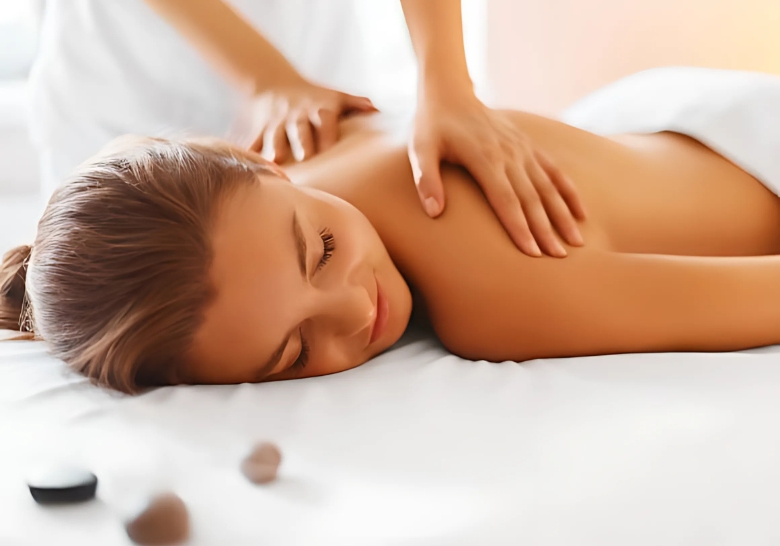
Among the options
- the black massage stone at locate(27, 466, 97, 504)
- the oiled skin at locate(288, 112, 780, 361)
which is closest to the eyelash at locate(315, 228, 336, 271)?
the oiled skin at locate(288, 112, 780, 361)

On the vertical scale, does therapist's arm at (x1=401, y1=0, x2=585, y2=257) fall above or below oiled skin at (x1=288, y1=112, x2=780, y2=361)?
above

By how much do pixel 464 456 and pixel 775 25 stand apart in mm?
1897

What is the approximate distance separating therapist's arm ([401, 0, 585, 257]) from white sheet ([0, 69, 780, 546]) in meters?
0.17

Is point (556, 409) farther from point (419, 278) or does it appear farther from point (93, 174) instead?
point (93, 174)

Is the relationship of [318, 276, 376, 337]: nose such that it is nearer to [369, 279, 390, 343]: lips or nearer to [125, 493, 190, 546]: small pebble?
[369, 279, 390, 343]: lips

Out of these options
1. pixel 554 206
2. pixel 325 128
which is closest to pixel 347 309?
pixel 554 206

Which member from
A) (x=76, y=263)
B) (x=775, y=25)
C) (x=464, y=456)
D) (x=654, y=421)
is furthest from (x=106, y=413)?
(x=775, y=25)

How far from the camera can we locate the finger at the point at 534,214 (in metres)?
0.81

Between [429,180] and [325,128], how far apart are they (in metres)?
0.27

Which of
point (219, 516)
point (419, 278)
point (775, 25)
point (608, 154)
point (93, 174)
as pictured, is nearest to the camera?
point (219, 516)

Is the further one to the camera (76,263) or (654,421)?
(76,263)

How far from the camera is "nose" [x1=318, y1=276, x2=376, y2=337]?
747 millimetres

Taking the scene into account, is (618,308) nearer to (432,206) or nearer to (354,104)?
(432,206)

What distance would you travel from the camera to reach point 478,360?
81cm
